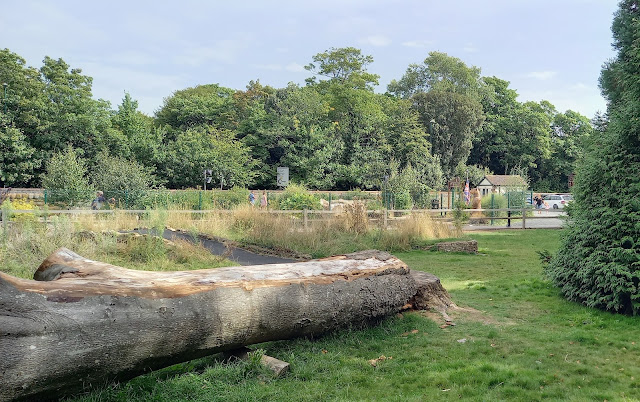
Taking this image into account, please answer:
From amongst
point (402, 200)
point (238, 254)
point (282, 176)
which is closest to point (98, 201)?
point (238, 254)

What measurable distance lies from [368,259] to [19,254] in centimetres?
680

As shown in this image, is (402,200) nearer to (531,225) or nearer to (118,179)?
(531,225)

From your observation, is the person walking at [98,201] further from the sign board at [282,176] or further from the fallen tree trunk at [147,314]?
the fallen tree trunk at [147,314]

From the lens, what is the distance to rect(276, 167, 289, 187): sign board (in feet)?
131

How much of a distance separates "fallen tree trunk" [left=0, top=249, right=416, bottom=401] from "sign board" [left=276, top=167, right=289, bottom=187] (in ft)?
112

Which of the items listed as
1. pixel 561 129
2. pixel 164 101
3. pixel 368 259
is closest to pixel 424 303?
pixel 368 259

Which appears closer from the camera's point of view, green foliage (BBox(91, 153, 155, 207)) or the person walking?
the person walking

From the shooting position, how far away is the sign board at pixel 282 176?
40.0 metres

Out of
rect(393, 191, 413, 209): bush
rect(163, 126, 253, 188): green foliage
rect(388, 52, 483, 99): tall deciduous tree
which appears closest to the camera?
rect(393, 191, 413, 209): bush

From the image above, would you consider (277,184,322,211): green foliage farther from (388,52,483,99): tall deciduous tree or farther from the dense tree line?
(388,52,483,99): tall deciduous tree

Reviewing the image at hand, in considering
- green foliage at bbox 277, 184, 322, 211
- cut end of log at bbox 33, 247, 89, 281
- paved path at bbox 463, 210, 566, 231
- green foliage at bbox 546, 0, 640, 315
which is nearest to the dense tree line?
paved path at bbox 463, 210, 566, 231

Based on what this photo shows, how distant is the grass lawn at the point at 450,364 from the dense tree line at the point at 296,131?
25.5m

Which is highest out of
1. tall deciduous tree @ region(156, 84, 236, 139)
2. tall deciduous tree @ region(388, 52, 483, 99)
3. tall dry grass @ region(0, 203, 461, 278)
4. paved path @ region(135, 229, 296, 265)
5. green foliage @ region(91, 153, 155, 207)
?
tall deciduous tree @ region(388, 52, 483, 99)

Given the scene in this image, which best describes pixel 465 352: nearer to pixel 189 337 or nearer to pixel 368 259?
pixel 368 259
